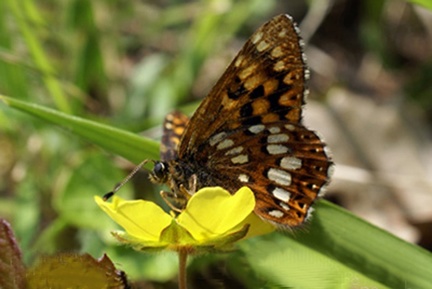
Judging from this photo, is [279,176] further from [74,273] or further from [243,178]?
[74,273]

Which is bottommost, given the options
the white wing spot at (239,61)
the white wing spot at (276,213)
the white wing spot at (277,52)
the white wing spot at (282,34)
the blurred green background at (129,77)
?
the blurred green background at (129,77)

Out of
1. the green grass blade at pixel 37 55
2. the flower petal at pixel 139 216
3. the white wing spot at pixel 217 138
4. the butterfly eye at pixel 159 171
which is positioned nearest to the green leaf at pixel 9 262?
the flower petal at pixel 139 216

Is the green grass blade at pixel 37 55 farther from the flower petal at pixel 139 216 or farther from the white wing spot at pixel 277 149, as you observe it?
the flower petal at pixel 139 216

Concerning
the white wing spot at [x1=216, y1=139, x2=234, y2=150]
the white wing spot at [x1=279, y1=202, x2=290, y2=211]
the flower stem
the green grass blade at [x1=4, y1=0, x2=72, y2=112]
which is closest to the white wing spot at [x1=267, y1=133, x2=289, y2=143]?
the white wing spot at [x1=216, y1=139, x2=234, y2=150]

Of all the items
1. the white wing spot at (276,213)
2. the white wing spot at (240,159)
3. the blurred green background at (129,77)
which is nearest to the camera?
the white wing spot at (276,213)

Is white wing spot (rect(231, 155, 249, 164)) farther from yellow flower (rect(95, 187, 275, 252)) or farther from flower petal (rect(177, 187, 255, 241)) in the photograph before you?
flower petal (rect(177, 187, 255, 241))
